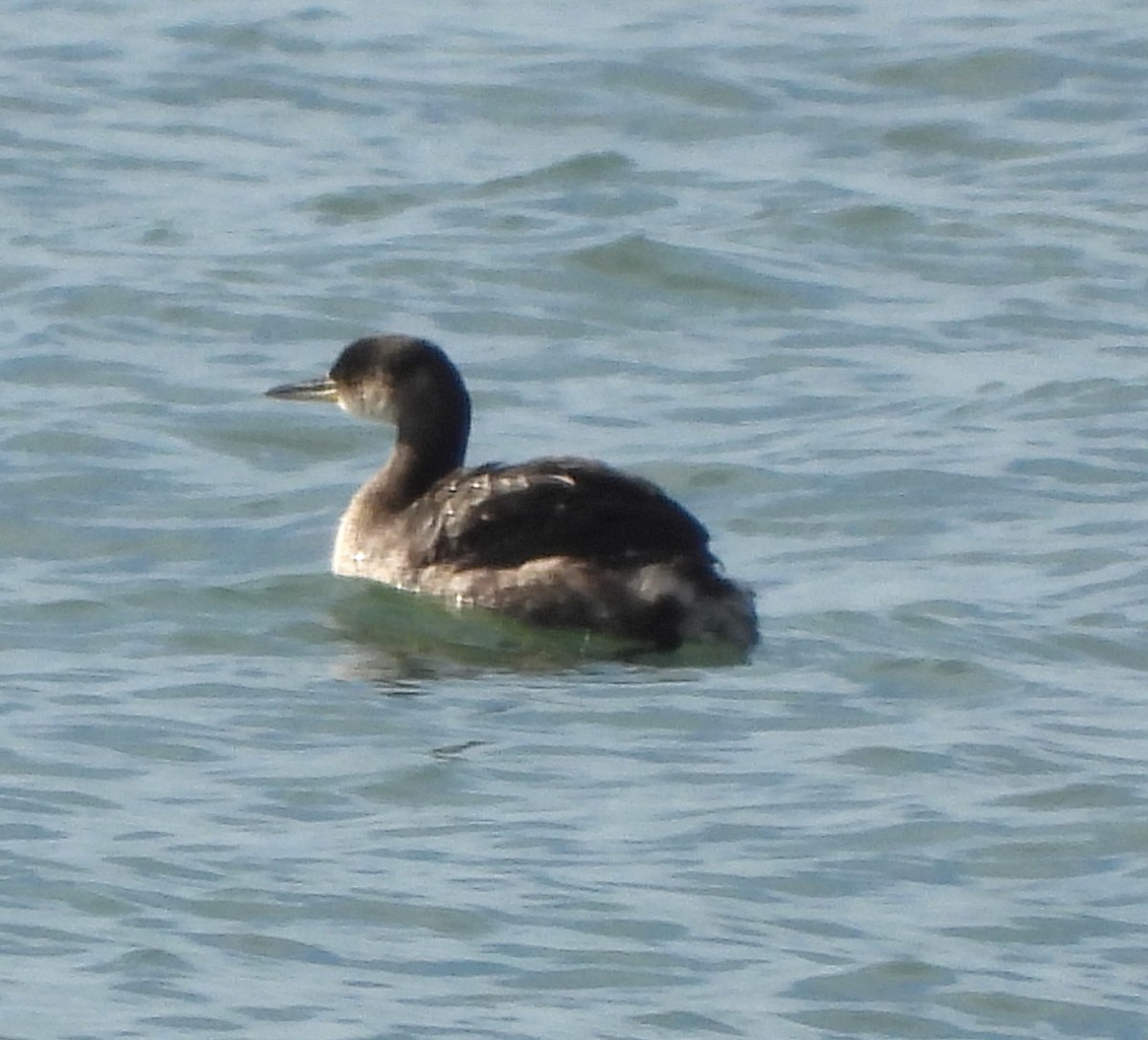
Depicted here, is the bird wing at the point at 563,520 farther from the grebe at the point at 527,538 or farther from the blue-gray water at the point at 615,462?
the blue-gray water at the point at 615,462

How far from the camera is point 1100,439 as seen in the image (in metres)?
13.4

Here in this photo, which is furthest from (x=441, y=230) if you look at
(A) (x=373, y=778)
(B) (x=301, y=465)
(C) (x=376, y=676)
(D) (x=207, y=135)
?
(A) (x=373, y=778)

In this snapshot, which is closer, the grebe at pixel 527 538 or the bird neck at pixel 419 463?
the grebe at pixel 527 538

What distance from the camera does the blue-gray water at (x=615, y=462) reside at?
26.8 ft

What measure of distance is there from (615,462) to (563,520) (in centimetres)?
189

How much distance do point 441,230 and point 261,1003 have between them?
9.03 metres

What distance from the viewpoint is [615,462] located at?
13188mm

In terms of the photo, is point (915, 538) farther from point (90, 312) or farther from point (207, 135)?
point (207, 135)

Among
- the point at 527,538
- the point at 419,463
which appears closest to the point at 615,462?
the point at 419,463

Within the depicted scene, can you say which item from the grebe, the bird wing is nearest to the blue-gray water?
the grebe

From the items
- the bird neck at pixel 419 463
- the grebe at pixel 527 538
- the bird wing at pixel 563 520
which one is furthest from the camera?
the bird neck at pixel 419 463

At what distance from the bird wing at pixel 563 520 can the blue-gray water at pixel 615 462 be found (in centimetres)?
26

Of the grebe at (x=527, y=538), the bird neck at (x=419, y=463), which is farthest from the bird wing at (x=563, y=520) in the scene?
the bird neck at (x=419, y=463)

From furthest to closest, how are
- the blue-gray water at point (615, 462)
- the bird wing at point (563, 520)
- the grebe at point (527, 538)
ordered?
the bird wing at point (563, 520) → the grebe at point (527, 538) → the blue-gray water at point (615, 462)
